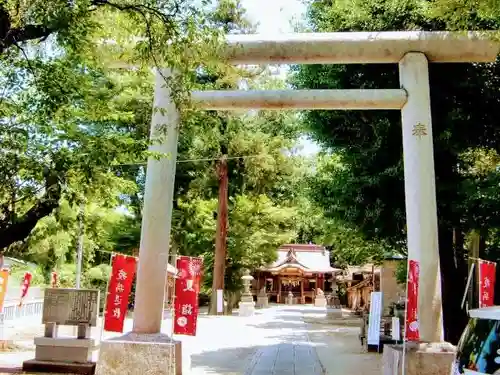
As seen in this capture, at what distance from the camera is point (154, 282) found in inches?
309

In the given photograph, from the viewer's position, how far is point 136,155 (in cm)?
620

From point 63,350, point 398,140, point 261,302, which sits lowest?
point 63,350

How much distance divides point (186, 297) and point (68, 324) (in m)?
2.96

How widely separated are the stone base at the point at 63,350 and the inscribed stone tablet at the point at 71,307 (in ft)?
1.19

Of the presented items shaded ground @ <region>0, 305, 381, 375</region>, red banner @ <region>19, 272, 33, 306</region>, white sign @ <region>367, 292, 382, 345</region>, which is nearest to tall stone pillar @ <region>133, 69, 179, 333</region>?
shaded ground @ <region>0, 305, 381, 375</region>

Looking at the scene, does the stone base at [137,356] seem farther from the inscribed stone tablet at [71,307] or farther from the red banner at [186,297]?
the inscribed stone tablet at [71,307]

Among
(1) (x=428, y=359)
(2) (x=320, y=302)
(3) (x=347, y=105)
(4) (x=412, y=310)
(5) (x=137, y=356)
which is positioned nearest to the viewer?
(1) (x=428, y=359)

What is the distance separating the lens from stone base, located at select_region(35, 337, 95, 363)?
9562mm

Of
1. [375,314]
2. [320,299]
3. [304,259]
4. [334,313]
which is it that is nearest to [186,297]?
[375,314]

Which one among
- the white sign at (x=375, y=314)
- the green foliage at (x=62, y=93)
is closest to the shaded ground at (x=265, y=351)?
the white sign at (x=375, y=314)

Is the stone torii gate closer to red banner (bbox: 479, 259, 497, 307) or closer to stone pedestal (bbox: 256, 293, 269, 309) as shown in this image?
red banner (bbox: 479, 259, 497, 307)

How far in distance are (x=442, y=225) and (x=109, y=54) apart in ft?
23.8

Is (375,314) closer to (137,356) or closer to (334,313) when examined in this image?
(137,356)

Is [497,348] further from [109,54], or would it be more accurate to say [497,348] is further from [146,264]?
[109,54]
